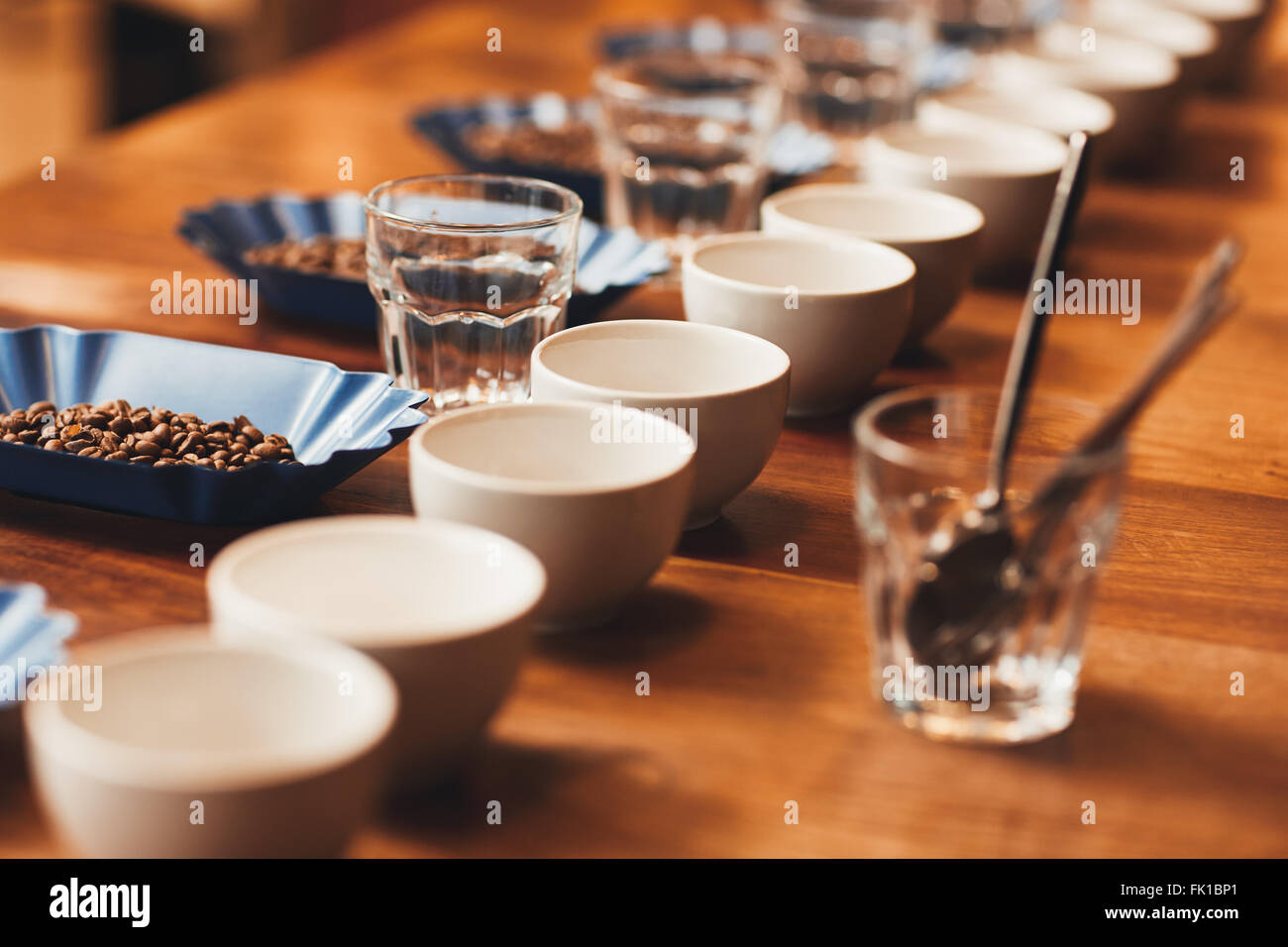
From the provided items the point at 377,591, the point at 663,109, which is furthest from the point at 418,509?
the point at 663,109

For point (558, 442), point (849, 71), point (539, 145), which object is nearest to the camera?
point (558, 442)

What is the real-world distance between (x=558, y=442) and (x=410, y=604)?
167 millimetres

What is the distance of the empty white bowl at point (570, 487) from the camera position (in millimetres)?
764

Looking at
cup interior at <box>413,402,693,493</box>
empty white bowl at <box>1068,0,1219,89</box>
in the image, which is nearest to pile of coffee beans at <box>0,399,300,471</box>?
cup interior at <box>413,402,693,493</box>

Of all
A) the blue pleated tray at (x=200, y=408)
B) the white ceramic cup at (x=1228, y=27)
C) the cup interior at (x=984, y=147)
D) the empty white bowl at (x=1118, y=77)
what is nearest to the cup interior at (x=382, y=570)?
the blue pleated tray at (x=200, y=408)

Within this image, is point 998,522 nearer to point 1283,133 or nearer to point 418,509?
point 418,509

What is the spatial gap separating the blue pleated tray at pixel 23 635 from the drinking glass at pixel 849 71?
4.89 ft

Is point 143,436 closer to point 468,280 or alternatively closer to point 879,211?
point 468,280

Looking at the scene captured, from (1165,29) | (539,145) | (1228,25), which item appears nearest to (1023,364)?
(539,145)

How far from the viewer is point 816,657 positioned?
81cm

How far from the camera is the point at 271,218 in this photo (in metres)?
1.42

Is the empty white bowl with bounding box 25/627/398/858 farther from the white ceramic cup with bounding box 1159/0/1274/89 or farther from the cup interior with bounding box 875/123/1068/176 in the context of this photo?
the white ceramic cup with bounding box 1159/0/1274/89
